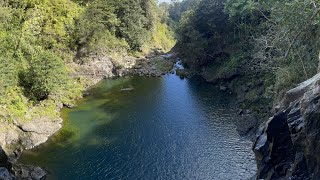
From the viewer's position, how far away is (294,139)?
58.5 ft

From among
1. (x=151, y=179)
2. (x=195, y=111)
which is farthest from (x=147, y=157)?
(x=195, y=111)

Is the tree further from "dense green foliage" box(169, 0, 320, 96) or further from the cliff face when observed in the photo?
the cliff face

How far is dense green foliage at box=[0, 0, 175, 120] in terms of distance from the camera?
127 feet

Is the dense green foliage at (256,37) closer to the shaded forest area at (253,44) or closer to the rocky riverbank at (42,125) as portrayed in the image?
the shaded forest area at (253,44)

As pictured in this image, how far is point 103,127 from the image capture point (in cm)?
3762

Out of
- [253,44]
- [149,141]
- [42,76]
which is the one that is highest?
[253,44]

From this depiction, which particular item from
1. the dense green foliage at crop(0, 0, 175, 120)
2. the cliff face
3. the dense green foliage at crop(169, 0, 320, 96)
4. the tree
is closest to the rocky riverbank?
the dense green foliage at crop(0, 0, 175, 120)

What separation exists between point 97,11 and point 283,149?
155 ft

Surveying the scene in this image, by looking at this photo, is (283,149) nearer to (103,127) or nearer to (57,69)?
(103,127)

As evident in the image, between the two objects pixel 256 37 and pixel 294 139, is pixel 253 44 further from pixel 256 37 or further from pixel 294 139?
pixel 294 139

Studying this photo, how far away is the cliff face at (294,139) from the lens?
16.1m

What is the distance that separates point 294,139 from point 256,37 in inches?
1136

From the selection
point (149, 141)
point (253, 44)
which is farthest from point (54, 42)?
point (253, 44)

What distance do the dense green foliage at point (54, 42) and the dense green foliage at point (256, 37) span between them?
13.6 meters
